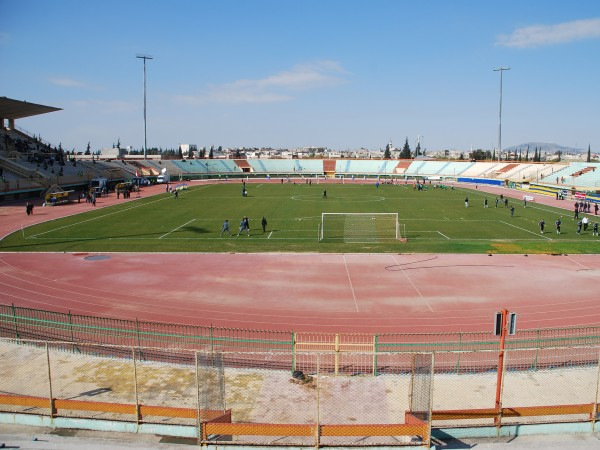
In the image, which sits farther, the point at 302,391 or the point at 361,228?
the point at 361,228

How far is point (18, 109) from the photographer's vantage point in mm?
75500

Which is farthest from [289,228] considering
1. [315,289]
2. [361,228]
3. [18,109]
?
[18,109]

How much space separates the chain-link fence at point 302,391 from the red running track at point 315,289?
3.75 m

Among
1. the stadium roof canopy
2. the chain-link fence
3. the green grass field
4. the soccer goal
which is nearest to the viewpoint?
the chain-link fence

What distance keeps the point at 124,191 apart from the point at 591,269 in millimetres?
57818

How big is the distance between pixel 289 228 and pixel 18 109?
56.6 metres

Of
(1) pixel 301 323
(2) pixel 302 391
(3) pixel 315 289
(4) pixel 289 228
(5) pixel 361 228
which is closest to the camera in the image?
(2) pixel 302 391

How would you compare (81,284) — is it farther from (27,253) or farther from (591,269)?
(591,269)

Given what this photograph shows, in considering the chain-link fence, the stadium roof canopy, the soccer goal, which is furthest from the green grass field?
the stadium roof canopy

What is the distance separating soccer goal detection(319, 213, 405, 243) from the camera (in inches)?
1508

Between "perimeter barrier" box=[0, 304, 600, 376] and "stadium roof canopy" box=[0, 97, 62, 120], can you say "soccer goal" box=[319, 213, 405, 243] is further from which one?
"stadium roof canopy" box=[0, 97, 62, 120]

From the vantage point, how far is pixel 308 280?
86.7 ft

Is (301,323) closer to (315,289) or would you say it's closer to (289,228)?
(315,289)

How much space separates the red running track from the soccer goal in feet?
20.4
